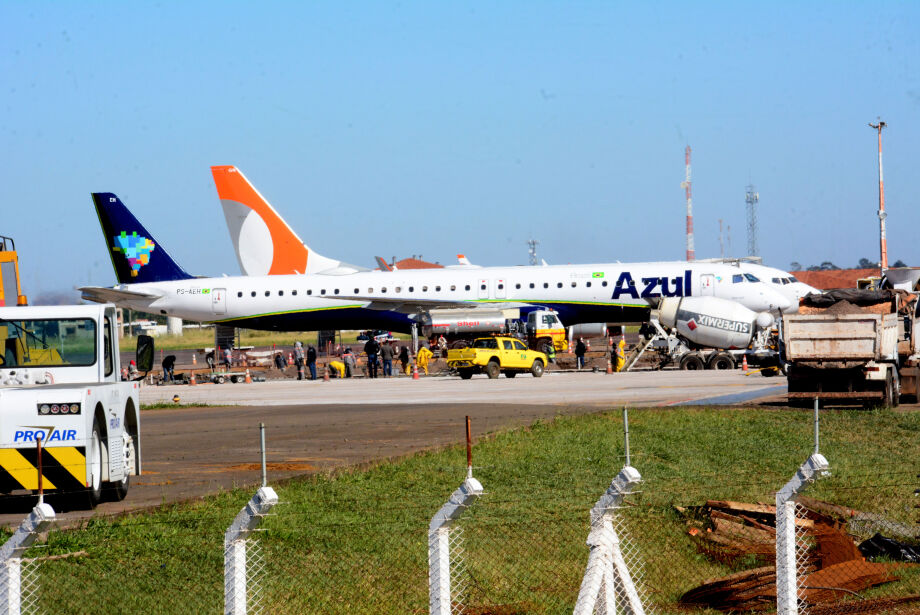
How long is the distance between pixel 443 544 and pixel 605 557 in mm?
1220

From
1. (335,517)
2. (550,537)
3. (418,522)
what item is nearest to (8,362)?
(335,517)

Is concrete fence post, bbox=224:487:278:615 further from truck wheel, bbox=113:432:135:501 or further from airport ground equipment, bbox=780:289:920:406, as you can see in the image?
airport ground equipment, bbox=780:289:920:406

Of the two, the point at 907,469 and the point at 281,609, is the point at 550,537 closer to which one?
the point at 281,609

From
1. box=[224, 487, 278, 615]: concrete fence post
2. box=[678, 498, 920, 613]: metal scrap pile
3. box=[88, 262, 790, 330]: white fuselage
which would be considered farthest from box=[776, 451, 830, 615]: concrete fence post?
box=[88, 262, 790, 330]: white fuselage

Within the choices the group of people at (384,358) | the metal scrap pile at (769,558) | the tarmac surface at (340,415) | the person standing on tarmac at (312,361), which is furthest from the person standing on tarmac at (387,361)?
the metal scrap pile at (769,558)

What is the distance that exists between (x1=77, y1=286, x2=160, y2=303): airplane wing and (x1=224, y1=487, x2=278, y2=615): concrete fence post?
159 ft

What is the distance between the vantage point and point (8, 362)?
48.1 feet

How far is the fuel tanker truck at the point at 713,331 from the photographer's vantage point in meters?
45.0

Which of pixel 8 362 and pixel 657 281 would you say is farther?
Answer: pixel 657 281

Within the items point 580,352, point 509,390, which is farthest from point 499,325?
point 509,390

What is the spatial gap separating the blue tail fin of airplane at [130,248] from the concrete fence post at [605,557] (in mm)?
51211

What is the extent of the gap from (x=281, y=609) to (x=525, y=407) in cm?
1858

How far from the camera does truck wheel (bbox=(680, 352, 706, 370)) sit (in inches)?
1795

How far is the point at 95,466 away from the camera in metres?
14.1
